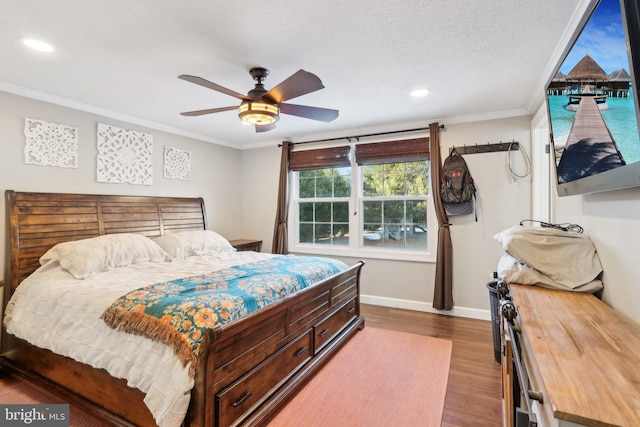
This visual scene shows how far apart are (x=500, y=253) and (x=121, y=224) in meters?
4.34

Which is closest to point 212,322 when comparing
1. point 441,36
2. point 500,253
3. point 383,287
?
point 441,36

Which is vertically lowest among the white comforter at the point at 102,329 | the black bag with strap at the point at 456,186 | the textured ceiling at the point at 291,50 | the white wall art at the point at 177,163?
the white comforter at the point at 102,329

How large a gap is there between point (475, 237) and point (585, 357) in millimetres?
2999

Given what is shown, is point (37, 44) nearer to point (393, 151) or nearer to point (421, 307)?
point (393, 151)

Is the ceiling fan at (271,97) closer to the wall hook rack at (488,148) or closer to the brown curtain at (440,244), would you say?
the brown curtain at (440,244)

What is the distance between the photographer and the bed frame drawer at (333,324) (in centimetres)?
262

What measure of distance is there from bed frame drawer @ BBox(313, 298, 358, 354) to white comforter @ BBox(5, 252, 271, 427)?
1.12 meters

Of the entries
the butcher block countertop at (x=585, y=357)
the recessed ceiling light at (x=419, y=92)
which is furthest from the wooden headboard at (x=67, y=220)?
the butcher block countertop at (x=585, y=357)

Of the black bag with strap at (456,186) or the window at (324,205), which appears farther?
the window at (324,205)

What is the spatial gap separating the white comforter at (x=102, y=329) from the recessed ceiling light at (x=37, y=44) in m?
1.67

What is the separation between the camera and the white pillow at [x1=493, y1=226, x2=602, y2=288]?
1653 millimetres

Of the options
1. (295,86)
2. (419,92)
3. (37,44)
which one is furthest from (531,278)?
(37,44)

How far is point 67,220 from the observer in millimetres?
2990

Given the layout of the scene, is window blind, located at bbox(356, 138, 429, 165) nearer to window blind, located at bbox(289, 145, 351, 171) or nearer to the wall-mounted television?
window blind, located at bbox(289, 145, 351, 171)
